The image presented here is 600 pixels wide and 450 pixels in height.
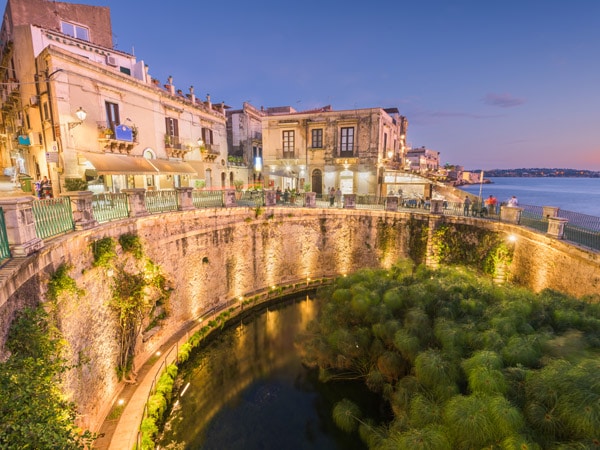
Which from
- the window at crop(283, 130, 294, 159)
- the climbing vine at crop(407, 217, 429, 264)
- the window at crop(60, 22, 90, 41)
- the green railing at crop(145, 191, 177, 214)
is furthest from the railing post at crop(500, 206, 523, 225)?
the window at crop(60, 22, 90, 41)

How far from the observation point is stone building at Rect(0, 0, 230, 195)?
13.8 meters

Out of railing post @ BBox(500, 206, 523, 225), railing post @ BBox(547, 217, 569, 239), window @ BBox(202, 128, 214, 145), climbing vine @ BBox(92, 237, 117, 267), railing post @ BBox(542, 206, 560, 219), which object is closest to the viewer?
climbing vine @ BBox(92, 237, 117, 267)

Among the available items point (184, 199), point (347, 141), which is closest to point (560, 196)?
point (347, 141)

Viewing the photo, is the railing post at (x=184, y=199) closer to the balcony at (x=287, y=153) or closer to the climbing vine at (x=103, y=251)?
the climbing vine at (x=103, y=251)

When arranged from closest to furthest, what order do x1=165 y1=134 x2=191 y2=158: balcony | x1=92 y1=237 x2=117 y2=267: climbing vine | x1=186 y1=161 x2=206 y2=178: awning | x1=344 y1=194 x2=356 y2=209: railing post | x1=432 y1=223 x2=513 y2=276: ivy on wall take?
x1=92 y1=237 x2=117 y2=267: climbing vine < x1=432 y1=223 x2=513 y2=276: ivy on wall < x1=344 y1=194 x2=356 y2=209: railing post < x1=165 y1=134 x2=191 y2=158: balcony < x1=186 y1=161 x2=206 y2=178: awning

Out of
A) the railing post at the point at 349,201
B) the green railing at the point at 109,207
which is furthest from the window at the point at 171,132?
the railing post at the point at 349,201

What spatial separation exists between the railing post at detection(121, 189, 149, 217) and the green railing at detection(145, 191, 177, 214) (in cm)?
40

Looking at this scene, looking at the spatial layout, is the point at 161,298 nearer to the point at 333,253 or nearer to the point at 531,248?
the point at 333,253

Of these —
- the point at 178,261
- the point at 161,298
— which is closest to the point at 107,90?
the point at 178,261

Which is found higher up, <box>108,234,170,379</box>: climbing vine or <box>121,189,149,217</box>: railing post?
<box>121,189,149,217</box>: railing post

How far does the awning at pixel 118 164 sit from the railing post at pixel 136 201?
4390 millimetres

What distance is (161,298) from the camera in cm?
1227

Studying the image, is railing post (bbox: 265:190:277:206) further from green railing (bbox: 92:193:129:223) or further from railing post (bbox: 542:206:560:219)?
railing post (bbox: 542:206:560:219)

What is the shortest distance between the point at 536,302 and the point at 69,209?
13449 millimetres
